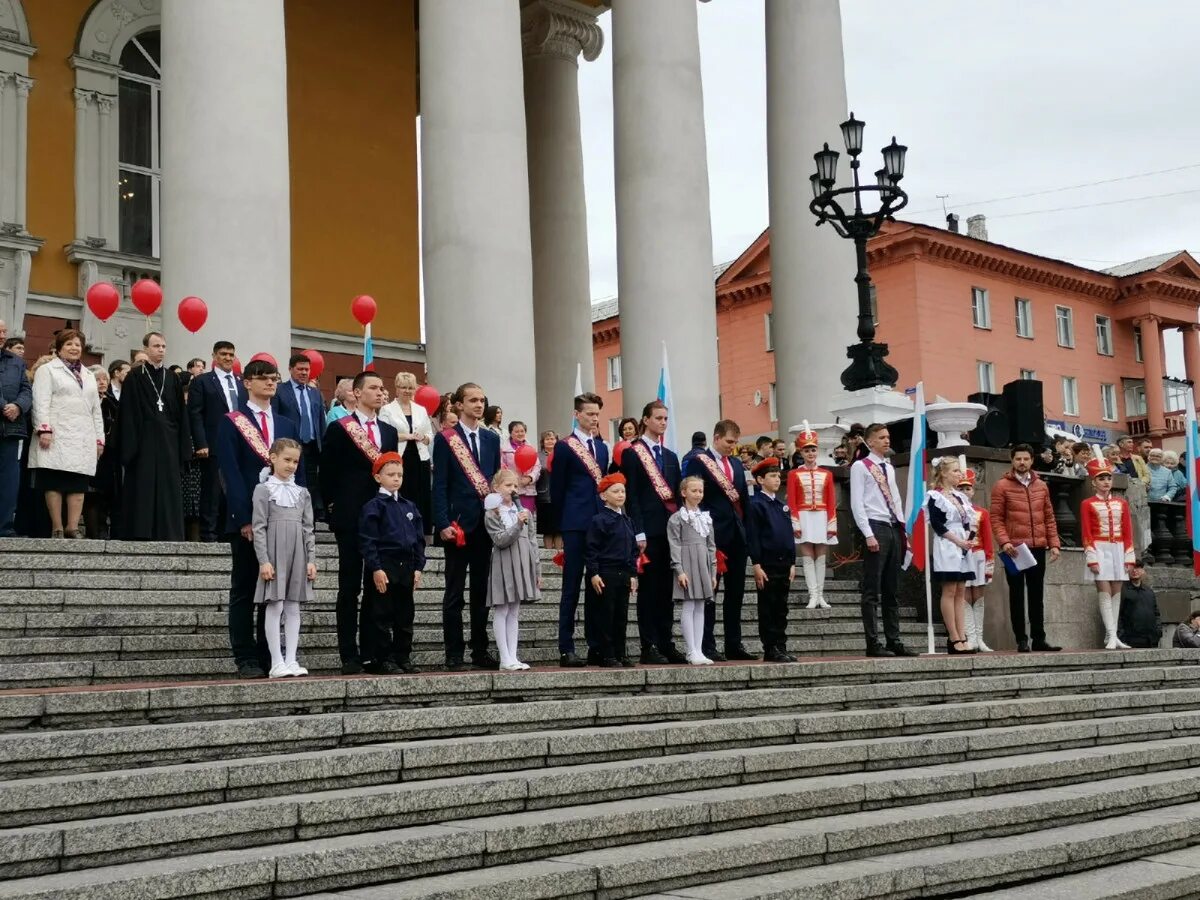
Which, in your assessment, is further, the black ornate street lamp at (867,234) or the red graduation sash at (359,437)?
the black ornate street lamp at (867,234)

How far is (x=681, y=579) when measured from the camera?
10836 millimetres

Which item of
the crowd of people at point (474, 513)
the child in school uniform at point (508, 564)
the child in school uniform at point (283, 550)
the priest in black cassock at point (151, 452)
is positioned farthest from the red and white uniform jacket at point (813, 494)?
the child in school uniform at point (283, 550)

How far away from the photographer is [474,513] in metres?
10.3

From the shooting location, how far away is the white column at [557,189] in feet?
93.3

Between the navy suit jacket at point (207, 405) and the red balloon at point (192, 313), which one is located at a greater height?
the red balloon at point (192, 313)

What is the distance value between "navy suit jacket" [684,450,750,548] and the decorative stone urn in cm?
434

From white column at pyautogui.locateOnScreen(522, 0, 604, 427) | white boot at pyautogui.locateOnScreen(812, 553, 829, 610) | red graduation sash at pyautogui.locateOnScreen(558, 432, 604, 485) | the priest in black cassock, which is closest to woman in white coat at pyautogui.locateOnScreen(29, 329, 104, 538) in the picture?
the priest in black cassock

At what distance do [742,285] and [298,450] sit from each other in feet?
161

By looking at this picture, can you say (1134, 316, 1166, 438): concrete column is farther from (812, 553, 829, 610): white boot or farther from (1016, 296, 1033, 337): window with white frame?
(812, 553, 829, 610): white boot

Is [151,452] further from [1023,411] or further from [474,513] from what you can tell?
[1023,411]

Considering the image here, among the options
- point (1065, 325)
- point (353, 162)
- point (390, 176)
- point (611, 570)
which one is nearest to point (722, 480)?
point (611, 570)

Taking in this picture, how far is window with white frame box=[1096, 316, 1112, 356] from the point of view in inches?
2408

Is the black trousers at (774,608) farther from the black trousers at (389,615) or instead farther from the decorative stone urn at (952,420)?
the decorative stone urn at (952,420)

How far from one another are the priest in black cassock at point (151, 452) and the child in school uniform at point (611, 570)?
13.3 feet
